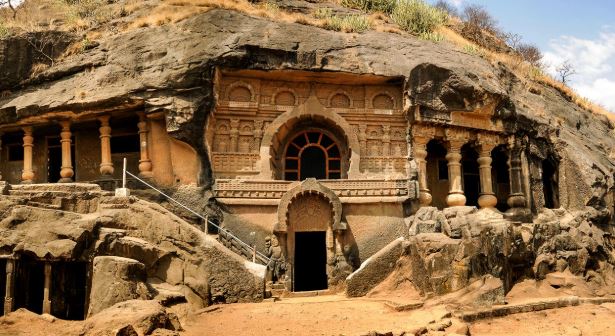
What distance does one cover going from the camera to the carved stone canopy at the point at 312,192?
16.3 meters

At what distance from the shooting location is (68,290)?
13.0m

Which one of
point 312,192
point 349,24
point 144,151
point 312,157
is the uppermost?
point 349,24

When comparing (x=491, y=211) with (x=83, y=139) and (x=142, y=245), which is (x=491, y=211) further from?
(x=83, y=139)

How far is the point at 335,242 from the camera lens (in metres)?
16.7

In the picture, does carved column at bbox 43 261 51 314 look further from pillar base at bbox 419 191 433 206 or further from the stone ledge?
pillar base at bbox 419 191 433 206

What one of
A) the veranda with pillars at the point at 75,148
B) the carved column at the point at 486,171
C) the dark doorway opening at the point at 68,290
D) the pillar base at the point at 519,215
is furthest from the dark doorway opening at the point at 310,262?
the dark doorway opening at the point at 68,290

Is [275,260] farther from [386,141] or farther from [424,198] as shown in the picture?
[386,141]

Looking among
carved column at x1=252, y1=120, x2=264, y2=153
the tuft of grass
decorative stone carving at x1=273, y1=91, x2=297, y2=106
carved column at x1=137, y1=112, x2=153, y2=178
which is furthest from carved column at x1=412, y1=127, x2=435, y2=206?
carved column at x1=137, y1=112, x2=153, y2=178

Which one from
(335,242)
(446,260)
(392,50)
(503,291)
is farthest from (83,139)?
(503,291)

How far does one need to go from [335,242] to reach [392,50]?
6.43m

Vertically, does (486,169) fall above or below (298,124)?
below

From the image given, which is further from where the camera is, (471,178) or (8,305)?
(471,178)

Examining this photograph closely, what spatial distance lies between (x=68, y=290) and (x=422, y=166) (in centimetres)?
1073

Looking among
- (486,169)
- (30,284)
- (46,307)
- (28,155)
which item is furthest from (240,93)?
(46,307)
